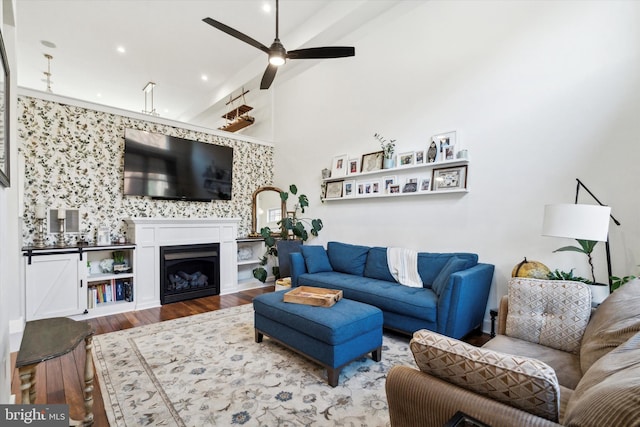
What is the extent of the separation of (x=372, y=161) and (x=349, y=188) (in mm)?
574

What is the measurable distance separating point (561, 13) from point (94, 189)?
225 inches

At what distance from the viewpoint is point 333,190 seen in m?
4.85

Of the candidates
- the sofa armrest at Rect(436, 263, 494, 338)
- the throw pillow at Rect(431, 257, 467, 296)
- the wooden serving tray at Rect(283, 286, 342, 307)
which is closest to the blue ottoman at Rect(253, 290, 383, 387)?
the wooden serving tray at Rect(283, 286, 342, 307)

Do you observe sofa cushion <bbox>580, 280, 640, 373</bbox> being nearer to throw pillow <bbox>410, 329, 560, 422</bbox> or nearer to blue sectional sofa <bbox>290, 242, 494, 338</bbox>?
throw pillow <bbox>410, 329, 560, 422</bbox>

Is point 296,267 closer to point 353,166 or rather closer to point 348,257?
point 348,257

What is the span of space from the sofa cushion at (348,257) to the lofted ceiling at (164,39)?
3060mm

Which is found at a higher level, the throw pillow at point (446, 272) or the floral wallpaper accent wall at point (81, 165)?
the floral wallpaper accent wall at point (81, 165)

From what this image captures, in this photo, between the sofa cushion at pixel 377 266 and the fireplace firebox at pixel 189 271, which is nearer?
the sofa cushion at pixel 377 266

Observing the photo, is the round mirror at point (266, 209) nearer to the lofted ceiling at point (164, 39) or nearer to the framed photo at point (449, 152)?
the lofted ceiling at point (164, 39)

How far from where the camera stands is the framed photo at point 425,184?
3659 millimetres

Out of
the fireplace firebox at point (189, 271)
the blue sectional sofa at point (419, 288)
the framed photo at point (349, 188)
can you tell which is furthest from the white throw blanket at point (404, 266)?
the fireplace firebox at point (189, 271)

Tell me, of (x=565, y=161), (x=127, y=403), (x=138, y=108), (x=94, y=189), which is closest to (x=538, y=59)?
(x=565, y=161)

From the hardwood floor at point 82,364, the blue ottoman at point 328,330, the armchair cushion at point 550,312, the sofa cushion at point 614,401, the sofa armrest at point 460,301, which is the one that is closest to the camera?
the sofa cushion at point 614,401

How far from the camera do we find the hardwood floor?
6.50ft
